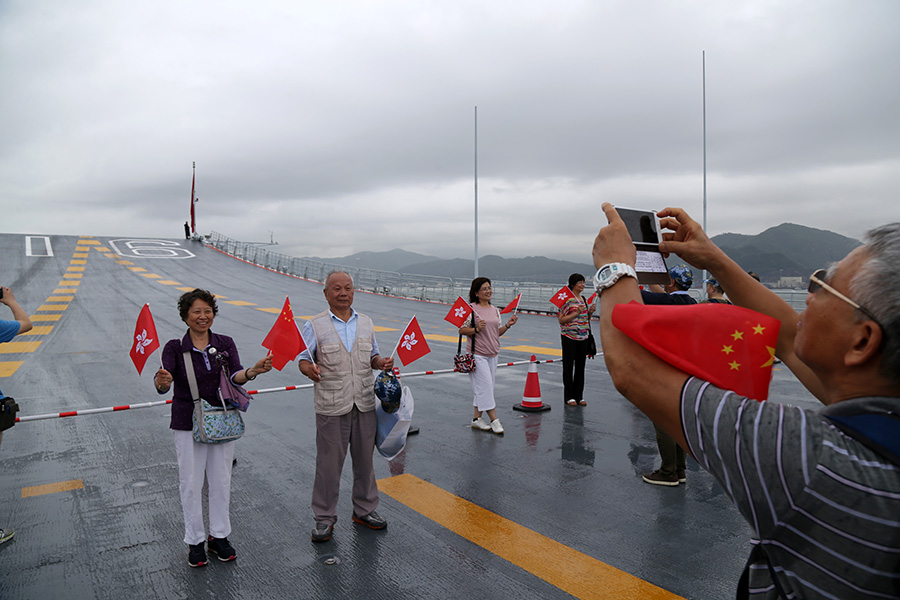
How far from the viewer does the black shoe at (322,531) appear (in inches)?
174

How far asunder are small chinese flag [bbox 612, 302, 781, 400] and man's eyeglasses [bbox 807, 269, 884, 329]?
0.45 ft

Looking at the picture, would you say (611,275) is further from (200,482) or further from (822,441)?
(200,482)

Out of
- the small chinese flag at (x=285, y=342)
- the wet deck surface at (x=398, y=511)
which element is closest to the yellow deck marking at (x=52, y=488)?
the wet deck surface at (x=398, y=511)

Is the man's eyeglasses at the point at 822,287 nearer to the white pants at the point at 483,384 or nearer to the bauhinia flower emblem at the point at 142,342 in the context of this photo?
the bauhinia flower emblem at the point at 142,342

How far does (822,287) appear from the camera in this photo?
51.1 inches

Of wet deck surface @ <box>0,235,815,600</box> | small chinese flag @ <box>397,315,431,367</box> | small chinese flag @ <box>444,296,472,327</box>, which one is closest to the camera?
wet deck surface @ <box>0,235,815,600</box>

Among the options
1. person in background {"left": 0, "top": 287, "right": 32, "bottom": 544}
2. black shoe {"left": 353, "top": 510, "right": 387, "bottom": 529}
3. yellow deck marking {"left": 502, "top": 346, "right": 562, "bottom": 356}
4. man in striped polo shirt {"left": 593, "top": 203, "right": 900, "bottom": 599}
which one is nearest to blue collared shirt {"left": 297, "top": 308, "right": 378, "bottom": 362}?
black shoe {"left": 353, "top": 510, "right": 387, "bottom": 529}

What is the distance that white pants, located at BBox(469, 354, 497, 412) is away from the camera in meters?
7.50

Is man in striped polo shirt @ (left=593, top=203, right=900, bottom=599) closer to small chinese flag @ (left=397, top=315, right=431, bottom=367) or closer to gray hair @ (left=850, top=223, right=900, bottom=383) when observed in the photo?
gray hair @ (left=850, top=223, right=900, bottom=383)

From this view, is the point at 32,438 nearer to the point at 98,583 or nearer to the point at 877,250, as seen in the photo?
the point at 98,583

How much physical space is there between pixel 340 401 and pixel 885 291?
13.2 feet

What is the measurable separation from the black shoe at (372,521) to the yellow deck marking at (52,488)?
2.93m

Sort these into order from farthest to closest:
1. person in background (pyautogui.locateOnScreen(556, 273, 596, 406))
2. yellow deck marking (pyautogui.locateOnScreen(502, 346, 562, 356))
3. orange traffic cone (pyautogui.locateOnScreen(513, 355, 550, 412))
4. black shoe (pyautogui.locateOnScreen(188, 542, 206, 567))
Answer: yellow deck marking (pyautogui.locateOnScreen(502, 346, 562, 356)) < person in background (pyautogui.locateOnScreen(556, 273, 596, 406)) < orange traffic cone (pyautogui.locateOnScreen(513, 355, 550, 412)) < black shoe (pyautogui.locateOnScreen(188, 542, 206, 567))

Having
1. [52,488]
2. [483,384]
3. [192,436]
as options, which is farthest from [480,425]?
[52,488]
